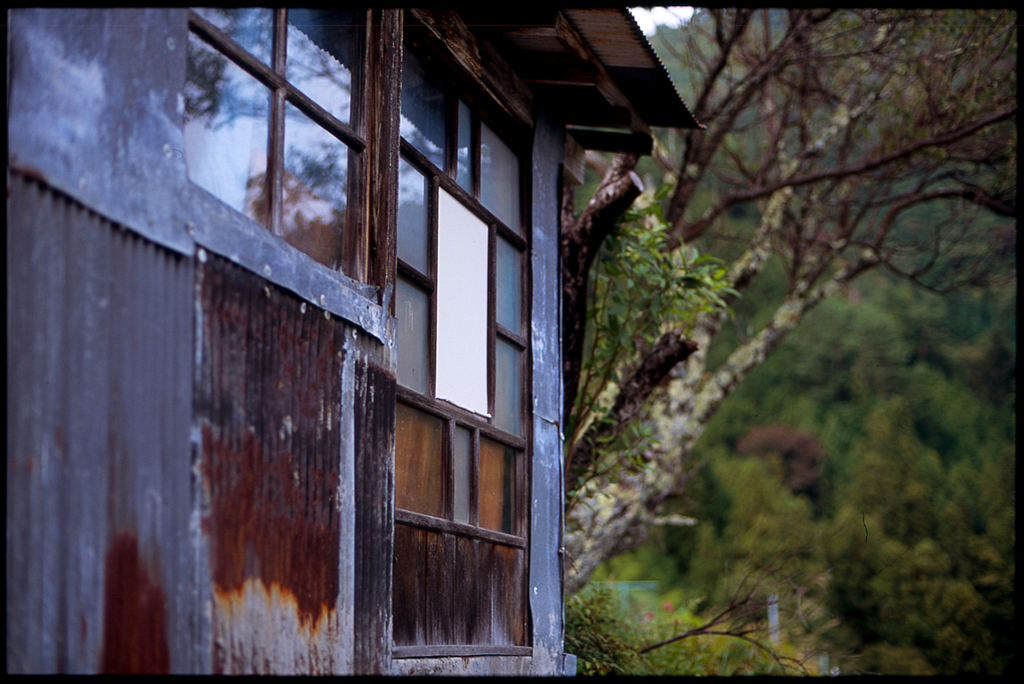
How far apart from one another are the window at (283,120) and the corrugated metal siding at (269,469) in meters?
0.30

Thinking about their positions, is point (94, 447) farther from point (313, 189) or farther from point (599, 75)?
point (599, 75)

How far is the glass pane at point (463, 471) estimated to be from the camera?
13.4ft

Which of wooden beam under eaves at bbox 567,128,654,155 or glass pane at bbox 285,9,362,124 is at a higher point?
wooden beam under eaves at bbox 567,128,654,155

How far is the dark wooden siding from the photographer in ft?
11.7

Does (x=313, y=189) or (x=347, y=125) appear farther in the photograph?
(x=347, y=125)

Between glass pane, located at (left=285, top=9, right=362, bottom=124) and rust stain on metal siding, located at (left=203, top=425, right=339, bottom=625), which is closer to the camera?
rust stain on metal siding, located at (left=203, top=425, right=339, bottom=625)

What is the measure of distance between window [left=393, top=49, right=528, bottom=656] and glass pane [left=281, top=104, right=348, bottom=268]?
0.51 meters

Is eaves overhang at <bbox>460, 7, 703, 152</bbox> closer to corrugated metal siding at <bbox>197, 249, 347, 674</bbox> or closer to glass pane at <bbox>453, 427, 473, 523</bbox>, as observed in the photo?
glass pane at <bbox>453, 427, 473, 523</bbox>

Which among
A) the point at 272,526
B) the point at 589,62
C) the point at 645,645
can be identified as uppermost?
the point at 589,62

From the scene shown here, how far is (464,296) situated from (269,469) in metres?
1.78

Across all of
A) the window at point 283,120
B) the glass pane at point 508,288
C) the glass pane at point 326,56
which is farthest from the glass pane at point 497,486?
the glass pane at point 326,56

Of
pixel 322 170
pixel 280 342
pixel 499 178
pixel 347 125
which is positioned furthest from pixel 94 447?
pixel 499 178

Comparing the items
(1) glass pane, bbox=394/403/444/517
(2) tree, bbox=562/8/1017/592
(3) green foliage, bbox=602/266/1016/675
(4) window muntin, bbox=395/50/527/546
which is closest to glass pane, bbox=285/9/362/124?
(4) window muntin, bbox=395/50/527/546

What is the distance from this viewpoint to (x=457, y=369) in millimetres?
4129
